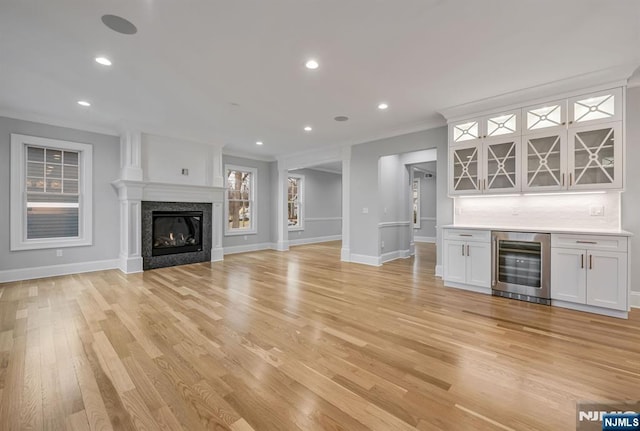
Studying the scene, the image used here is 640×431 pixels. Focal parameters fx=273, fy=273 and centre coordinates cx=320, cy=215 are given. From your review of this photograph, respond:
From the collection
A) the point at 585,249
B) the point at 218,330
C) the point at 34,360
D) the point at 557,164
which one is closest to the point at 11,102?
the point at 34,360

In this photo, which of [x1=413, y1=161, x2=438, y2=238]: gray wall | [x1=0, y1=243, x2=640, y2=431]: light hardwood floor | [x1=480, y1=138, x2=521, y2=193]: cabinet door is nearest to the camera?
[x1=0, y1=243, x2=640, y2=431]: light hardwood floor

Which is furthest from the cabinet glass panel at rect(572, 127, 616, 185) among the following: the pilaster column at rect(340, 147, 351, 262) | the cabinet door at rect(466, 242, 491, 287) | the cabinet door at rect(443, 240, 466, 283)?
the pilaster column at rect(340, 147, 351, 262)

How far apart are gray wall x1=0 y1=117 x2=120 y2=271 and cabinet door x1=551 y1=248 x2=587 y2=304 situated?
294 inches

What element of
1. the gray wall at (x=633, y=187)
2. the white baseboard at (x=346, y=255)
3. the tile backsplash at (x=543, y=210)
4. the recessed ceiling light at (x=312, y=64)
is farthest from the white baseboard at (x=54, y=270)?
the gray wall at (x=633, y=187)

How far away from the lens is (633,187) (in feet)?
11.0

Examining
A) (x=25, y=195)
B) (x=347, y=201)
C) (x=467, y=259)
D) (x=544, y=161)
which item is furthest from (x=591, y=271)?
(x=25, y=195)

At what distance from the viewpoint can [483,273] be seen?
393cm

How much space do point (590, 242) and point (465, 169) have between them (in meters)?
1.75

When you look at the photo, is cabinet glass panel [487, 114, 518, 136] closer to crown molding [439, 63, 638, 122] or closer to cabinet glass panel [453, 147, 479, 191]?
crown molding [439, 63, 638, 122]

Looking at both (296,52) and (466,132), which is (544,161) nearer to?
(466,132)

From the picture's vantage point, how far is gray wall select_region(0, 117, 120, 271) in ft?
14.8

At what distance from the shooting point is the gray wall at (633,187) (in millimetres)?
3336

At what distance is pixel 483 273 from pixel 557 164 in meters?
1.71

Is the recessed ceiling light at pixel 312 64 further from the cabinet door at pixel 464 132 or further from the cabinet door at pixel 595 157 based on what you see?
the cabinet door at pixel 595 157
